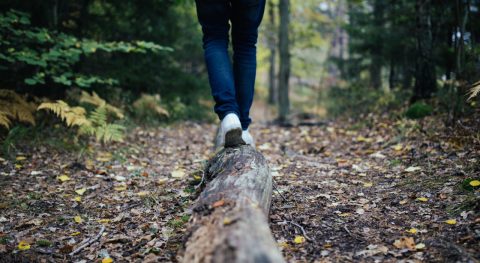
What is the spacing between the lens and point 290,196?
3027 millimetres

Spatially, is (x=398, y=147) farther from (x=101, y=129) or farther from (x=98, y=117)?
(x=98, y=117)

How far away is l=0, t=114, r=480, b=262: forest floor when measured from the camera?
7.34 feet

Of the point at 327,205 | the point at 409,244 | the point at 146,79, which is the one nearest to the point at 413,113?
the point at 327,205

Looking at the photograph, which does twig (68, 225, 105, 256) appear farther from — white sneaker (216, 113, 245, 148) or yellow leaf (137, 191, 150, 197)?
white sneaker (216, 113, 245, 148)

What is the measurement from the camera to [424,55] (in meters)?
5.77

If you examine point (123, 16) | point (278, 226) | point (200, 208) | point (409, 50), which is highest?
point (123, 16)

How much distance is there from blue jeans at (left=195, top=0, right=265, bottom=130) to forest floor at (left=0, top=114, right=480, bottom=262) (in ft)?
2.95

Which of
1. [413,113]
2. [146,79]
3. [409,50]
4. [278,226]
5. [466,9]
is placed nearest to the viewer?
[278,226]

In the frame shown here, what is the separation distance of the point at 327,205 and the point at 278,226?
531mm

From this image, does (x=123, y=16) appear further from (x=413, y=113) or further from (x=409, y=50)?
(x=409, y=50)

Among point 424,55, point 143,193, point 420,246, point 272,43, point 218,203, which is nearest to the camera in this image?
point 218,203

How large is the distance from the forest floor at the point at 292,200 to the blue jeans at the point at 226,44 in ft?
2.95

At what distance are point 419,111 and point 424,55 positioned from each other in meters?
1.03

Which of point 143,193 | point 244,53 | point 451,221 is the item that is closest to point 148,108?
point 143,193
